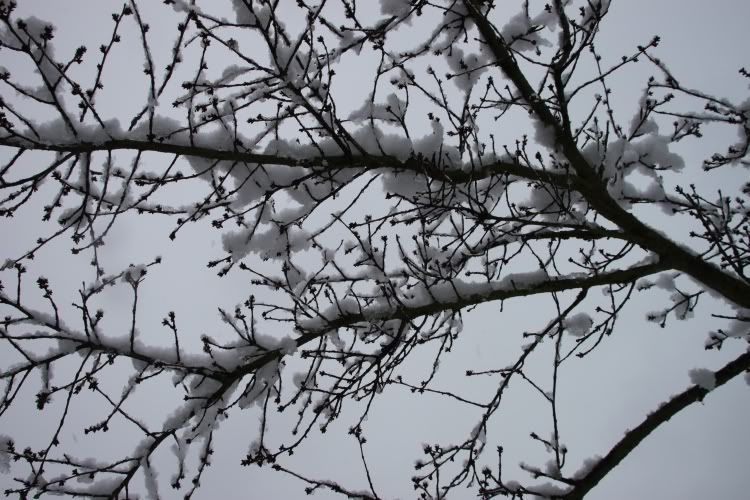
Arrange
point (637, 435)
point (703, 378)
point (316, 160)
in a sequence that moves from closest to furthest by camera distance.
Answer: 1. point (316, 160)
2. point (637, 435)
3. point (703, 378)

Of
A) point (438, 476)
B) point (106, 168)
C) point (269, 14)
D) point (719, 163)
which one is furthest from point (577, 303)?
point (106, 168)

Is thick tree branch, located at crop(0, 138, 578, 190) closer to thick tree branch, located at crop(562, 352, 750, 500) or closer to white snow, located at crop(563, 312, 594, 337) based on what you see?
white snow, located at crop(563, 312, 594, 337)

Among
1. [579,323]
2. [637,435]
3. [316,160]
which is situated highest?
[316,160]

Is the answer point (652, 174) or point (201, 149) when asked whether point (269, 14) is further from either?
point (652, 174)

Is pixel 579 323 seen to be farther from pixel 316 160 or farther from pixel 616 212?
pixel 316 160

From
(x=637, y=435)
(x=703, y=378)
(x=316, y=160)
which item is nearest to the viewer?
(x=316, y=160)

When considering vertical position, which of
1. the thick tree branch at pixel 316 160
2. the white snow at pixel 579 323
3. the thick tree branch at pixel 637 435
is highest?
the thick tree branch at pixel 316 160

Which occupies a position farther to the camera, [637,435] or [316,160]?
[637,435]

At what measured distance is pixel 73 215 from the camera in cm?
302

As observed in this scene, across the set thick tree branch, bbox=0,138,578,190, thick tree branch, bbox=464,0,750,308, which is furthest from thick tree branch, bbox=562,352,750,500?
thick tree branch, bbox=0,138,578,190

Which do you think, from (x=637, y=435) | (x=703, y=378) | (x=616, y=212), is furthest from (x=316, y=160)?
(x=703, y=378)

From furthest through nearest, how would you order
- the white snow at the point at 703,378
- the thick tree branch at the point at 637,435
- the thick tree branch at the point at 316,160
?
the white snow at the point at 703,378 → the thick tree branch at the point at 637,435 → the thick tree branch at the point at 316,160

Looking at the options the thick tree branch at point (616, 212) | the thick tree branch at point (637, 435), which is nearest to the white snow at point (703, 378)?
the thick tree branch at point (637, 435)

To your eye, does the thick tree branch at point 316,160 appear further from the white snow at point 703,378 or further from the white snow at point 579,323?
the white snow at point 703,378
